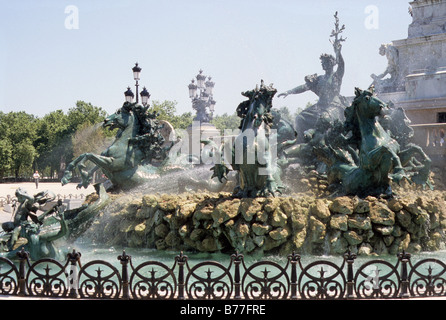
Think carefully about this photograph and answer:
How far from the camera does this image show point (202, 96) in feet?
96.5

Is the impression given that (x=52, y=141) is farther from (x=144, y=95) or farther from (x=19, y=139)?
(x=144, y=95)

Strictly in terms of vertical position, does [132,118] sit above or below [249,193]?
above

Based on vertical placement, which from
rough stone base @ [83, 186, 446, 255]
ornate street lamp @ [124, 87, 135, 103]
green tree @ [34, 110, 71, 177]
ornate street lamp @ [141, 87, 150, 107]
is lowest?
rough stone base @ [83, 186, 446, 255]

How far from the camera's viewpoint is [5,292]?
5184mm

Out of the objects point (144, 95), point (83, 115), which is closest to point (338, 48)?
point (144, 95)

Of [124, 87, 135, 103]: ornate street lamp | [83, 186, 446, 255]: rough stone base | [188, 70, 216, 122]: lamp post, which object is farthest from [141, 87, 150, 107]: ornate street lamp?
[188, 70, 216, 122]: lamp post

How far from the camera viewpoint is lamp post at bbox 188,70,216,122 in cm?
2598

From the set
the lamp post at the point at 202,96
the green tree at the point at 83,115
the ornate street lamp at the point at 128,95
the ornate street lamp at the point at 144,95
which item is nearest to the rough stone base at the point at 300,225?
the ornate street lamp at the point at 128,95

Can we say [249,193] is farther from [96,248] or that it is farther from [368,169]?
[96,248]

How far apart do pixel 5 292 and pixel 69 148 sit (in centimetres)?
3608

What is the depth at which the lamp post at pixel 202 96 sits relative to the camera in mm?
25984

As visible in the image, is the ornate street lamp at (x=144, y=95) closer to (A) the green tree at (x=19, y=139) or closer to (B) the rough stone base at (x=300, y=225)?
(B) the rough stone base at (x=300, y=225)

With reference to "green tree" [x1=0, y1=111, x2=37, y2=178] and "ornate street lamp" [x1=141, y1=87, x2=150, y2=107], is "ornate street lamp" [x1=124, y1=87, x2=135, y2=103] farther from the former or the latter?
"green tree" [x1=0, y1=111, x2=37, y2=178]
